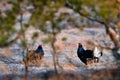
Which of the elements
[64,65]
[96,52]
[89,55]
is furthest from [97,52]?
[64,65]

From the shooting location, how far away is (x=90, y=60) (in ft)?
46.8

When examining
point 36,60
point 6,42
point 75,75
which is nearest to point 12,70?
point 36,60

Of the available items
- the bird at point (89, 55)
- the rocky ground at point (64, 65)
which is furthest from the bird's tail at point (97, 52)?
the rocky ground at point (64, 65)

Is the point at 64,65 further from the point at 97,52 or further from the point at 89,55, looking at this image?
the point at 89,55

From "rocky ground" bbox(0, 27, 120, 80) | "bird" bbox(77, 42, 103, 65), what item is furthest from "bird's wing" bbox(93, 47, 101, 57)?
"rocky ground" bbox(0, 27, 120, 80)

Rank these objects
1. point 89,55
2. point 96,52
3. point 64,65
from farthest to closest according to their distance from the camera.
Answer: point 89,55
point 96,52
point 64,65

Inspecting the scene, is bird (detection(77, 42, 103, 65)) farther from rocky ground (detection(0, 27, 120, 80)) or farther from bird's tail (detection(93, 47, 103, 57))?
rocky ground (detection(0, 27, 120, 80))

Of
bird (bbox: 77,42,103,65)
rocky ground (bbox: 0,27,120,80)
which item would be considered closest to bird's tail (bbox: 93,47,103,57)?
bird (bbox: 77,42,103,65)

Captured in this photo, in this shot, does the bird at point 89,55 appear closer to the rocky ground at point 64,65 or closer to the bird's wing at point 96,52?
the bird's wing at point 96,52

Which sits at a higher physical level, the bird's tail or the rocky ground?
the bird's tail

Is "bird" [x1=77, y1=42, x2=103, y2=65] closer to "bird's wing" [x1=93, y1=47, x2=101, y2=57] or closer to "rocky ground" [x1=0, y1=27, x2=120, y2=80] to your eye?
"bird's wing" [x1=93, y1=47, x2=101, y2=57]

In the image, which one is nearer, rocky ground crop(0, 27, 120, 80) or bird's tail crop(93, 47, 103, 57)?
rocky ground crop(0, 27, 120, 80)

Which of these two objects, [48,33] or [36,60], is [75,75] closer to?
[48,33]

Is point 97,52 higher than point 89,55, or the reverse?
point 97,52
